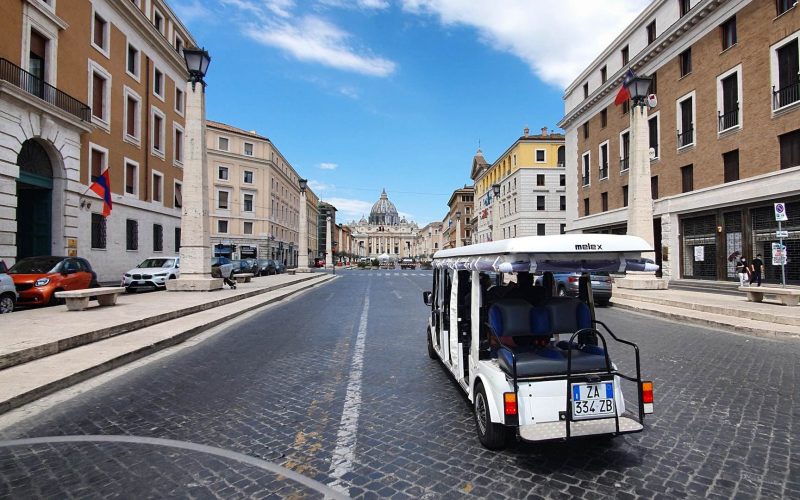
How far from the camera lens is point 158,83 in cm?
3053

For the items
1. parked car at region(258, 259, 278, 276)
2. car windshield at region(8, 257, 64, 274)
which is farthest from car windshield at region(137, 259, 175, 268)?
parked car at region(258, 259, 278, 276)

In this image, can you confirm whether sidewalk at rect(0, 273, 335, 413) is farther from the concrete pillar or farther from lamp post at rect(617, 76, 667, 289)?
lamp post at rect(617, 76, 667, 289)

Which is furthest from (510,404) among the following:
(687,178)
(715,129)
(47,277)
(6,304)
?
(687,178)

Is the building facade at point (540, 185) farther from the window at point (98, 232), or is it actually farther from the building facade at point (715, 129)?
the window at point (98, 232)

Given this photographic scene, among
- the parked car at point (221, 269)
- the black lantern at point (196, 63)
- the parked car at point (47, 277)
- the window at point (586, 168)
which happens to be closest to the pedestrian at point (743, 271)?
the window at point (586, 168)

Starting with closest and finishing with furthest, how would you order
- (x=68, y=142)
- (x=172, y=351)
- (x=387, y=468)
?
(x=387, y=468)
(x=172, y=351)
(x=68, y=142)

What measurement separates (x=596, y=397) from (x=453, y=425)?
1402 millimetres

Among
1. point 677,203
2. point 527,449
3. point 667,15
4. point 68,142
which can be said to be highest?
point 667,15

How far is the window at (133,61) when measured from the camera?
88.5 ft

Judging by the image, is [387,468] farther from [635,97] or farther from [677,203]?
[677,203]

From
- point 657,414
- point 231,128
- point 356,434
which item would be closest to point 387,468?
point 356,434

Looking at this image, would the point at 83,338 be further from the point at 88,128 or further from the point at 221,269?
the point at 88,128

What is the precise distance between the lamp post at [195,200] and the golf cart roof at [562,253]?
15.7 m

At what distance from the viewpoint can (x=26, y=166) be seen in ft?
62.1
